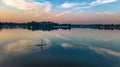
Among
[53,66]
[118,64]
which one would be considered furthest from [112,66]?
[53,66]

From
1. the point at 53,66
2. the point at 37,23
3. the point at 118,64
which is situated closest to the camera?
the point at 53,66

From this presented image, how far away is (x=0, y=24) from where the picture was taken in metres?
162

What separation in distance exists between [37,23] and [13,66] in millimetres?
142794

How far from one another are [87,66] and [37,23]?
470 ft

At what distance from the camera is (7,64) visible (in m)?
15.5

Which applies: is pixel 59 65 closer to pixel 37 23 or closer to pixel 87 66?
pixel 87 66

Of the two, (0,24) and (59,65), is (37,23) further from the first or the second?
(59,65)

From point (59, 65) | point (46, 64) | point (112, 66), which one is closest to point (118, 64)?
point (112, 66)

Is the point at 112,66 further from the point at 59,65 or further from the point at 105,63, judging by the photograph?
the point at 59,65

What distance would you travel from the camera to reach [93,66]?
1520 centimetres

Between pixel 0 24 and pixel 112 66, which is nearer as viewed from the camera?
pixel 112 66

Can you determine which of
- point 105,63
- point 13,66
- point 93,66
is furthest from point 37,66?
point 105,63

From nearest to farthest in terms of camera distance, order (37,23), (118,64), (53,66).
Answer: (53,66)
(118,64)
(37,23)

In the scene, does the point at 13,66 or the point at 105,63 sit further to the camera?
the point at 105,63
